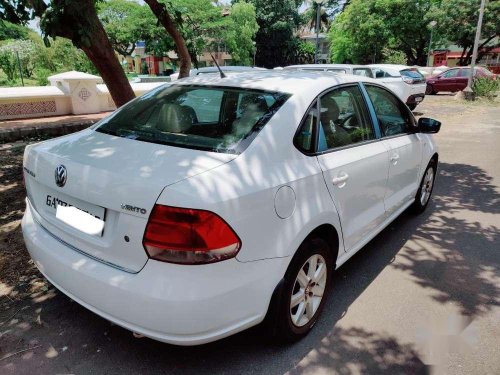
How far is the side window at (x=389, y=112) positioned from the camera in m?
3.56

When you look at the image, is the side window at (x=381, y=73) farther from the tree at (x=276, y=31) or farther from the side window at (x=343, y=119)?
the tree at (x=276, y=31)

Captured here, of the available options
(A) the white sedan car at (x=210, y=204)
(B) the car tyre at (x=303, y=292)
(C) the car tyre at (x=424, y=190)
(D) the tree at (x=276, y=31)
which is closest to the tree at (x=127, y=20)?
(D) the tree at (x=276, y=31)

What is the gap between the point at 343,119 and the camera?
3.08 metres

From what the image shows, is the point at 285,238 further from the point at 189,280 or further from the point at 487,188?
the point at 487,188

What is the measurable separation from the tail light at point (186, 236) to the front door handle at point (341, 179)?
986 millimetres

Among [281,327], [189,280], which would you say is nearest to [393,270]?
[281,327]

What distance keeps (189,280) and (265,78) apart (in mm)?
1697

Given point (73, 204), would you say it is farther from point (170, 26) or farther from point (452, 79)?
point (452, 79)

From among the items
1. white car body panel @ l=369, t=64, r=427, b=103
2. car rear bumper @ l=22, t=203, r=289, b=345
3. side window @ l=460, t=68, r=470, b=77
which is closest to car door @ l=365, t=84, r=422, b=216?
car rear bumper @ l=22, t=203, r=289, b=345

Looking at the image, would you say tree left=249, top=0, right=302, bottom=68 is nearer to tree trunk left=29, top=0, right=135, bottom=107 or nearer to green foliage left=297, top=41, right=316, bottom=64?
green foliage left=297, top=41, right=316, bottom=64

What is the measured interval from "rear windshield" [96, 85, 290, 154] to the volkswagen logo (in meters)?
0.48

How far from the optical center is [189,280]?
6.29ft

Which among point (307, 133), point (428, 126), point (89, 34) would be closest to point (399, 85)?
point (428, 126)

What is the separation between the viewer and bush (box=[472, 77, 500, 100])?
17.4 m
